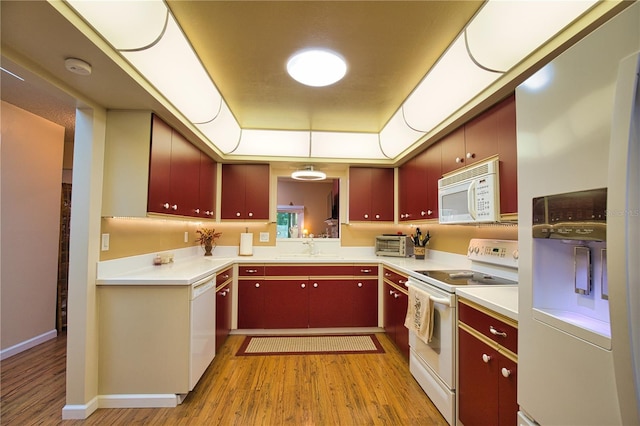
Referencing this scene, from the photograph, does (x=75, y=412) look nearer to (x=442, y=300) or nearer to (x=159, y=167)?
(x=159, y=167)

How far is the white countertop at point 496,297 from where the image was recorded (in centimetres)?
132

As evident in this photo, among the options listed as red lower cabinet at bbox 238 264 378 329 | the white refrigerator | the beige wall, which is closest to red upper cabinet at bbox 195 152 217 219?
red lower cabinet at bbox 238 264 378 329

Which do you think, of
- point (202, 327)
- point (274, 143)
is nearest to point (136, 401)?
point (202, 327)

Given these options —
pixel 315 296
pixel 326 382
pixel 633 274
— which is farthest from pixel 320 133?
pixel 633 274

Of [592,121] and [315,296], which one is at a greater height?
[592,121]

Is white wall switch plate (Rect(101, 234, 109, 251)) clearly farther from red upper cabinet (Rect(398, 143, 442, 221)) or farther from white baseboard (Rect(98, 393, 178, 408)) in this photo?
red upper cabinet (Rect(398, 143, 442, 221))

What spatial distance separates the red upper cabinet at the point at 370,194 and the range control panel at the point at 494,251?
4.79 feet

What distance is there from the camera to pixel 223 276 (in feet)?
9.43

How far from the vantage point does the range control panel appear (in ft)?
6.52

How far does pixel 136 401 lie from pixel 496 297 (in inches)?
96.2

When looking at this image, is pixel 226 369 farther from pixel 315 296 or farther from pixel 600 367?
pixel 600 367

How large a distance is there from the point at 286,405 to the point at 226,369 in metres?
0.78

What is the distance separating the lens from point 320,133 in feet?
11.0

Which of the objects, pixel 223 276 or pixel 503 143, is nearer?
pixel 503 143
